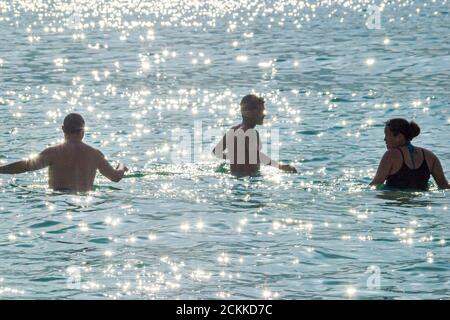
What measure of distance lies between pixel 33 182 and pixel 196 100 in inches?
442

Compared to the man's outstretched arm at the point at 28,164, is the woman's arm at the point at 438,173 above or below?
below

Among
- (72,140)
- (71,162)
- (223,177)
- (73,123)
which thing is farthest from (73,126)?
(223,177)

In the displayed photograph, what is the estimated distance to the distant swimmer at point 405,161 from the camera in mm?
14266

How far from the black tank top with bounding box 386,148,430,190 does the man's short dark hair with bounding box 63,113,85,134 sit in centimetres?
417

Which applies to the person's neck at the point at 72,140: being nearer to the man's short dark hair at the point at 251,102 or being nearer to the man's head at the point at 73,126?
the man's head at the point at 73,126

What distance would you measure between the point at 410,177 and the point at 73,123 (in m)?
4.51

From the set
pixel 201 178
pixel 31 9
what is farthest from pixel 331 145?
pixel 31 9

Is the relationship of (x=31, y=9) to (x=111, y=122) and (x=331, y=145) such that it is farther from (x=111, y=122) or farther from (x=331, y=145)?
(x=331, y=145)

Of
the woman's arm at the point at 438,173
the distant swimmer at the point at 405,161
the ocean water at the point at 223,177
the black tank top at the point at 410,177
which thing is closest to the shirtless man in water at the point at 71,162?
the ocean water at the point at 223,177

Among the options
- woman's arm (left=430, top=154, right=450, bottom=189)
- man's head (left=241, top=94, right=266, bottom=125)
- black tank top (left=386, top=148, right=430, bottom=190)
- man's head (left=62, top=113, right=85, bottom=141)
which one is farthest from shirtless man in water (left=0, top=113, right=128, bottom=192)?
woman's arm (left=430, top=154, right=450, bottom=189)

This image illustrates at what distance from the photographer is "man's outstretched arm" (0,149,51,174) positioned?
14203 millimetres

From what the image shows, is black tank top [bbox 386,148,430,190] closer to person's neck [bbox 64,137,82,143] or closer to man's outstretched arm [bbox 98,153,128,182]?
man's outstretched arm [bbox 98,153,128,182]

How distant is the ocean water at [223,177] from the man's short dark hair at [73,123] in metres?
0.98

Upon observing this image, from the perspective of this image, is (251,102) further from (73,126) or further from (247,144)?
(73,126)
